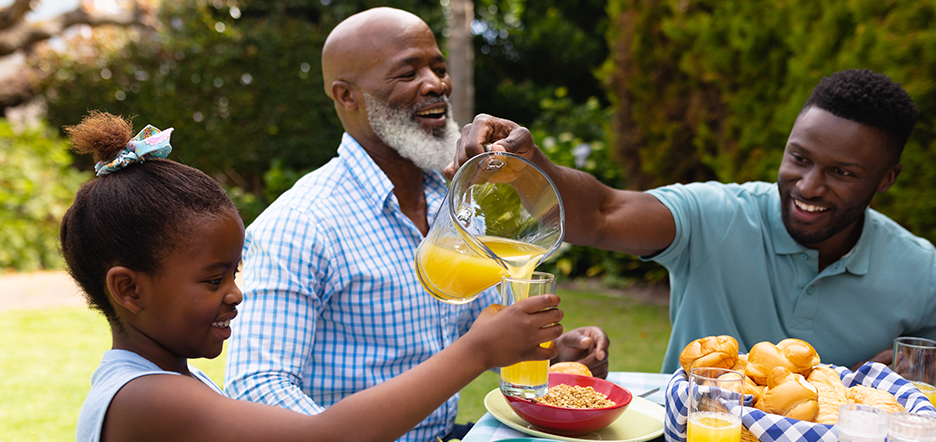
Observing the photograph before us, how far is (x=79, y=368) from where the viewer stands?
17.6 ft

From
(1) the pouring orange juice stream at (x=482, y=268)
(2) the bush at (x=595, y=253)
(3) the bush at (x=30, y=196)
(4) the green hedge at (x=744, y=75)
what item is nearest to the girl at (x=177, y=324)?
(1) the pouring orange juice stream at (x=482, y=268)

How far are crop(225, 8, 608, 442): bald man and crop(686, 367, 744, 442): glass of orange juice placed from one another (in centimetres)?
62

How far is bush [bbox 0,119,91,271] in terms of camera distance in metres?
8.34

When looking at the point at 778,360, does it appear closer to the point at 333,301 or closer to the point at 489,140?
the point at 489,140

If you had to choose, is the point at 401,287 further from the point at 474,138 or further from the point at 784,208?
the point at 784,208

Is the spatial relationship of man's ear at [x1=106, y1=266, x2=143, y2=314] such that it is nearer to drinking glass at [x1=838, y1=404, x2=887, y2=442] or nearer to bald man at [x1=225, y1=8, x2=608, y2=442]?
bald man at [x1=225, y1=8, x2=608, y2=442]

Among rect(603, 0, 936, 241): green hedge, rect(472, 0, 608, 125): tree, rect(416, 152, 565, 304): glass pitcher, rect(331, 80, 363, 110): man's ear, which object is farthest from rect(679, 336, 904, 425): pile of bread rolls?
rect(472, 0, 608, 125): tree

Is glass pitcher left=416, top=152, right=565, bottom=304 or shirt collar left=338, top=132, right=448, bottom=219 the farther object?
shirt collar left=338, top=132, right=448, bottom=219

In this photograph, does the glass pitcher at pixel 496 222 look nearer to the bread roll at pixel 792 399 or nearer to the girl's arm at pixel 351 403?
the girl's arm at pixel 351 403

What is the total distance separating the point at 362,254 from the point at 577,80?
33.8 ft

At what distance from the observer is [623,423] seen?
1904mm

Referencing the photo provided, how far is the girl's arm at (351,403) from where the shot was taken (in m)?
1.43

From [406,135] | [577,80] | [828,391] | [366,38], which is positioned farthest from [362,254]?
[577,80]

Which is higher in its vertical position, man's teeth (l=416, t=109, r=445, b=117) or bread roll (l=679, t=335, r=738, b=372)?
man's teeth (l=416, t=109, r=445, b=117)
